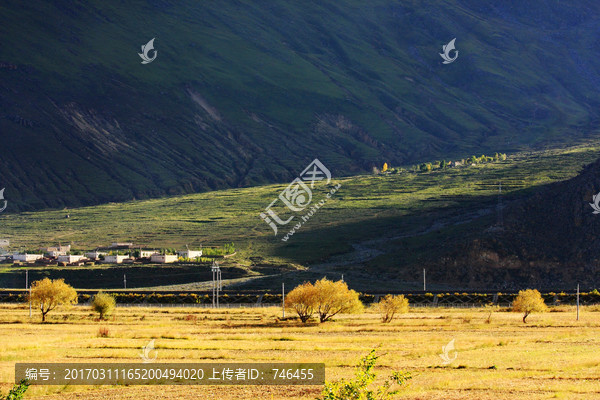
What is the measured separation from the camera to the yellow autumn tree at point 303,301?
77.8 metres

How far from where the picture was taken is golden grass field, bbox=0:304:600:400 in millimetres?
39438

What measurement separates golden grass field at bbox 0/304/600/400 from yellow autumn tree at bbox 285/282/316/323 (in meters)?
2.31

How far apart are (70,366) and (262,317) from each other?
37.9 m

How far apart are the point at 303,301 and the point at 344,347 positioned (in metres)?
23.7

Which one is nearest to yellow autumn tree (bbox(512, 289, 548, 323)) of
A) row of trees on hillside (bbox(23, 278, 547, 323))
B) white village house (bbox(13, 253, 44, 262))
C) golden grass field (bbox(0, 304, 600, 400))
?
row of trees on hillside (bbox(23, 278, 547, 323))

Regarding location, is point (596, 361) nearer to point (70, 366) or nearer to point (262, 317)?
point (70, 366)

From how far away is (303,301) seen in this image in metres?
77.8

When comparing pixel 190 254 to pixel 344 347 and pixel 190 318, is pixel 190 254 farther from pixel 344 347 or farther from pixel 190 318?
pixel 344 347

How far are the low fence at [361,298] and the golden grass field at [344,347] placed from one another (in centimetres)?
926

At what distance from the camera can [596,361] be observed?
149 feet

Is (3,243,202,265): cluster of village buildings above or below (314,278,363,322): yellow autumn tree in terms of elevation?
above

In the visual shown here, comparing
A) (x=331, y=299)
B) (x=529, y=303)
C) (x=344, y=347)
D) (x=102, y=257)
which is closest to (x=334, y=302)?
(x=331, y=299)

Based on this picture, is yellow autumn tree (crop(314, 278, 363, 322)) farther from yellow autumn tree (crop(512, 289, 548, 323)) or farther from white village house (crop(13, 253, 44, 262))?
white village house (crop(13, 253, 44, 262))

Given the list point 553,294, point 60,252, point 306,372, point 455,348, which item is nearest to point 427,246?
point 553,294
